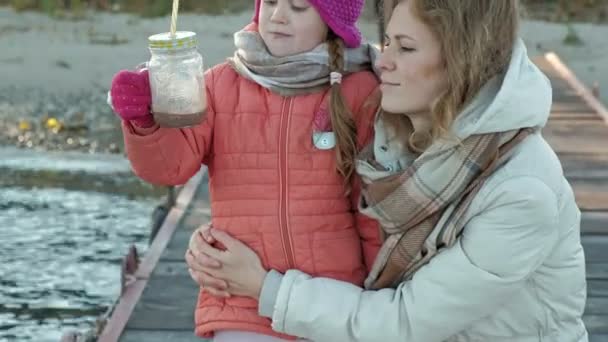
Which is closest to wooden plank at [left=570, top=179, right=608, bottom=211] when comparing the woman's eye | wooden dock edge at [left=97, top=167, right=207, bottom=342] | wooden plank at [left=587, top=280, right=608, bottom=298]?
wooden plank at [left=587, top=280, right=608, bottom=298]

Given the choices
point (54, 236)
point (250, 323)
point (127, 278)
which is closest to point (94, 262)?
point (54, 236)

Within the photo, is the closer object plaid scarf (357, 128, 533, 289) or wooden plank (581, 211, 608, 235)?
plaid scarf (357, 128, 533, 289)

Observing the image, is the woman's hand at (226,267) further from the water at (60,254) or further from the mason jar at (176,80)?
the water at (60,254)

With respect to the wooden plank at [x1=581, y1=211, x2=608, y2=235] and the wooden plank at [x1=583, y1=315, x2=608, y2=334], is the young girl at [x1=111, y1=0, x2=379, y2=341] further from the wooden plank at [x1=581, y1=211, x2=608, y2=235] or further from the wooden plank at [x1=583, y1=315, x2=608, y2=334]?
the wooden plank at [x1=581, y1=211, x2=608, y2=235]

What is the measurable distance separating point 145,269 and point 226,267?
2.42 metres

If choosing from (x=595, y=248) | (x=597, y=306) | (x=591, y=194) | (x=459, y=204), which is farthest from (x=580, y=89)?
(x=459, y=204)

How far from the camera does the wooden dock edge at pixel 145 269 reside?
4.20m

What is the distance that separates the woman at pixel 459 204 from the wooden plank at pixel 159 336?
1770 mm

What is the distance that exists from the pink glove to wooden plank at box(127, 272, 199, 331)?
2.04 meters

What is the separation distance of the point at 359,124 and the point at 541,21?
13.9 metres

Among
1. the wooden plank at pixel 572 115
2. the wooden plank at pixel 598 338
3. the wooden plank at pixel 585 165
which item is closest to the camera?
the wooden plank at pixel 598 338

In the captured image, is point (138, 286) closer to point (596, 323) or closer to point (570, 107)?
point (596, 323)

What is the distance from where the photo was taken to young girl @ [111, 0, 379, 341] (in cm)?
251

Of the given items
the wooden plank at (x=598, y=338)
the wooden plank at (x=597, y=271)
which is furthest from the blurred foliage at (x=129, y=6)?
the wooden plank at (x=598, y=338)
